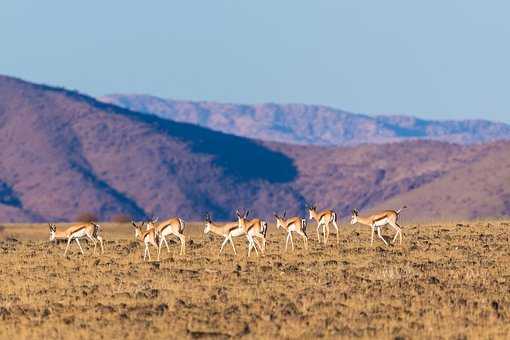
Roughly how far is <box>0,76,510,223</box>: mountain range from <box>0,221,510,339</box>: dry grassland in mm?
108846

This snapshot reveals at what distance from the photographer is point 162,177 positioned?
6796 inches

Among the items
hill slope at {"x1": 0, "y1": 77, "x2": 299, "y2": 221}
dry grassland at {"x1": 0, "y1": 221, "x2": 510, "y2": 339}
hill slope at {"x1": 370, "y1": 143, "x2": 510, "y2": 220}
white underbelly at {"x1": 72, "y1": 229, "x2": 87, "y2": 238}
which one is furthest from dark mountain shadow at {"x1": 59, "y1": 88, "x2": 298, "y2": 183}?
dry grassland at {"x1": 0, "y1": 221, "x2": 510, "y2": 339}

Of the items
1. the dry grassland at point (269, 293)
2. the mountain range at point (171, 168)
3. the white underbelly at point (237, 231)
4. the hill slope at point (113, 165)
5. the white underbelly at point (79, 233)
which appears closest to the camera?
the dry grassland at point (269, 293)

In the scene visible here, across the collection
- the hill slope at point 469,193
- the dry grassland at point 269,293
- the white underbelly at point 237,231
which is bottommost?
the dry grassland at point 269,293

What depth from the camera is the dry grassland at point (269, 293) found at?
68.6 ft

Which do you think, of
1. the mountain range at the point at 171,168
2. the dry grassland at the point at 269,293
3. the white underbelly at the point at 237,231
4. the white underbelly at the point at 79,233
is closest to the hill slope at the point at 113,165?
the mountain range at the point at 171,168

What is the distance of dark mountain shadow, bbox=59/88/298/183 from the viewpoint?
17762 cm

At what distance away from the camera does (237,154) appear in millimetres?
187875

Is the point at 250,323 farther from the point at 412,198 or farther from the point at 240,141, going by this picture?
the point at 240,141

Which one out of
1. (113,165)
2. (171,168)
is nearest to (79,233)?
(171,168)

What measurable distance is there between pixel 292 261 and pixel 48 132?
15447cm

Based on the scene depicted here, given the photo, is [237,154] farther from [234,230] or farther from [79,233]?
[234,230]

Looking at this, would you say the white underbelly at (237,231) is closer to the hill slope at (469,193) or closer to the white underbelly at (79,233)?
the white underbelly at (79,233)

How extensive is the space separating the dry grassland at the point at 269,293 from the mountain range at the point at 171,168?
357ft
